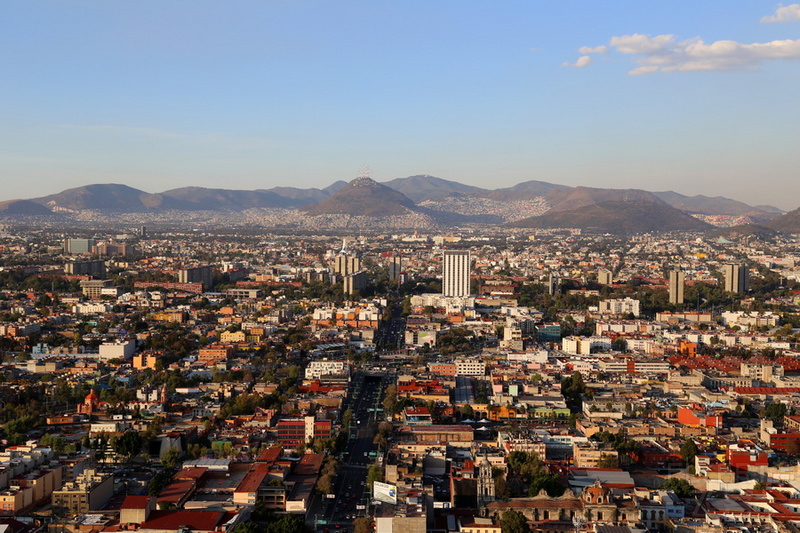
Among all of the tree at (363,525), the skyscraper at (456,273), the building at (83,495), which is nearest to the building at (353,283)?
the skyscraper at (456,273)

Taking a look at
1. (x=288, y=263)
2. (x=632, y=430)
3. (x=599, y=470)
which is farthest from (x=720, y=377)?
(x=288, y=263)

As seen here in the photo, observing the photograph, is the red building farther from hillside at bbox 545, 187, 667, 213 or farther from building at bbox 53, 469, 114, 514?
hillside at bbox 545, 187, 667, 213

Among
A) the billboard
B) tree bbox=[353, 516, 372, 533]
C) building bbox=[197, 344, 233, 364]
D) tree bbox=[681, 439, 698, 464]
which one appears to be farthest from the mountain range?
tree bbox=[353, 516, 372, 533]

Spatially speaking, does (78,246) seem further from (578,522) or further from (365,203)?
(365,203)

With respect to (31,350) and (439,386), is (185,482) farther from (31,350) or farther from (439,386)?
(31,350)

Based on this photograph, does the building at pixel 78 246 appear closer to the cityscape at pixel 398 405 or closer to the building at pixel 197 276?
the cityscape at pixel 398 405

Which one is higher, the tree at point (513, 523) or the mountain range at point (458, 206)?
the mountain range at point (458, 206)
